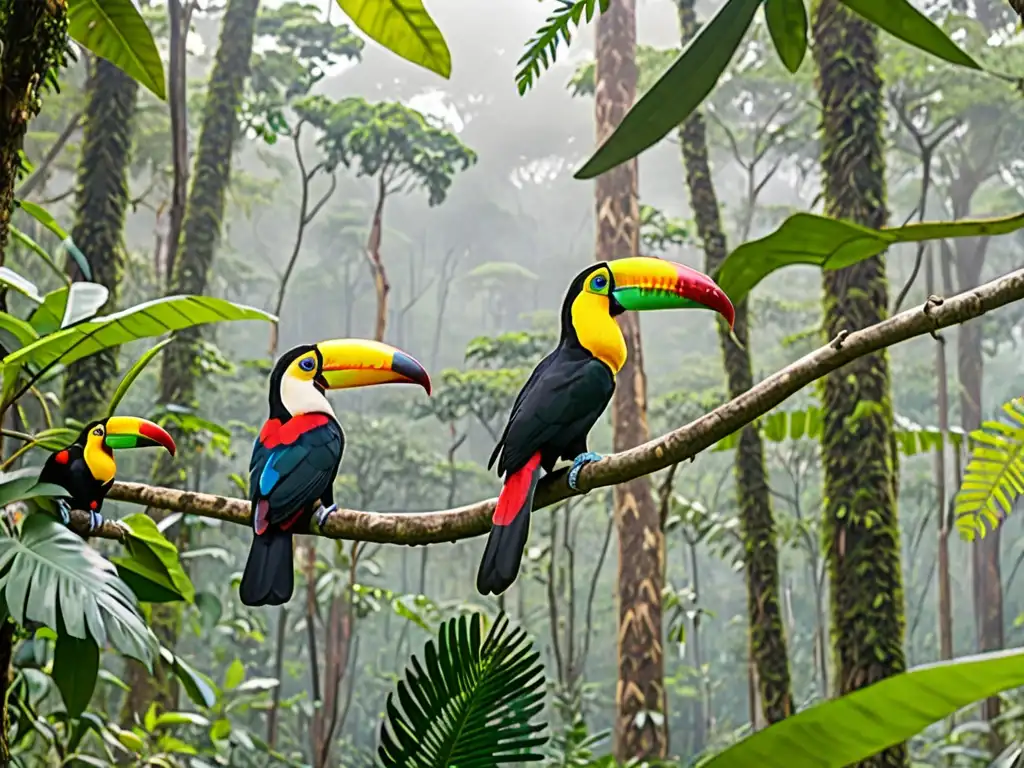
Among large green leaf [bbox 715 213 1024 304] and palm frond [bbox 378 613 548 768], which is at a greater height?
large green leaf [bbox 715 213 1024 304]

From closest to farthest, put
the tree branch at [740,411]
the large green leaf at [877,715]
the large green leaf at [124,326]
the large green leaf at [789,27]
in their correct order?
the large green leaf at [877,715] → the tree branch at [740,411] → the large green leaf at [789,27] → the large green leaf at [124,326]

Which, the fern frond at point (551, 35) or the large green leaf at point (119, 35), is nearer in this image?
the fern frond at point (551, 35)

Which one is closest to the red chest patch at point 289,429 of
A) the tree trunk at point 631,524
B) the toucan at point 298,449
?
the toucan at point 298,449

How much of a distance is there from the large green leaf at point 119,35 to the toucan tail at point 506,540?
789 millimetres

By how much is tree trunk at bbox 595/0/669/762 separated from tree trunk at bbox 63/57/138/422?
1784 millimetres

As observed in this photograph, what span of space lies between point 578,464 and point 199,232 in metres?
3.37

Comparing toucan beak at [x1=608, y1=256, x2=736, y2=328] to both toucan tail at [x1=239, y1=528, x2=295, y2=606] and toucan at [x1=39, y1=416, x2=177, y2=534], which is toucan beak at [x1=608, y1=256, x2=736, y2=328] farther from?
toucan at [x1=39, y1=416, x2=177, y2=534]

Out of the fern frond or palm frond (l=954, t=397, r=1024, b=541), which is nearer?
the fern frond

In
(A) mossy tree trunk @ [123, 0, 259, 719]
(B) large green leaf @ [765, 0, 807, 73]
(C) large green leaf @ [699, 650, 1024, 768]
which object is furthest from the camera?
(A) mossy tree trunk @ [123, 0, 259, 719]

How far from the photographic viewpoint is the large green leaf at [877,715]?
1.37 feet

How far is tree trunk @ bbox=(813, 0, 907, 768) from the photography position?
2061 mm

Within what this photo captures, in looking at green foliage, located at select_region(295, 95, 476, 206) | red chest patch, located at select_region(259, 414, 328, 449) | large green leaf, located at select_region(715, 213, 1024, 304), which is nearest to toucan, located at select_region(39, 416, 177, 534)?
red chest patch, located at select_region(259, 414, 328, 449)

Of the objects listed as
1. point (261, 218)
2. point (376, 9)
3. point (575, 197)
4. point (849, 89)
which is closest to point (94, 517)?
point (376, 9)

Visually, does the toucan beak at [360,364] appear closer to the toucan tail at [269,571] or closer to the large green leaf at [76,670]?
the toucan tail at [269,571]
